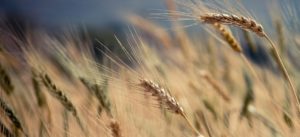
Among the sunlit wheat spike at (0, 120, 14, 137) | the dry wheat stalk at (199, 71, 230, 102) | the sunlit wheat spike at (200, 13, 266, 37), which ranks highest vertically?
the sunlit wheat spike at (200, 13, 266, 37)

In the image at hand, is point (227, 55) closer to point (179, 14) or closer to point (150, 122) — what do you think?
point (150, 122)

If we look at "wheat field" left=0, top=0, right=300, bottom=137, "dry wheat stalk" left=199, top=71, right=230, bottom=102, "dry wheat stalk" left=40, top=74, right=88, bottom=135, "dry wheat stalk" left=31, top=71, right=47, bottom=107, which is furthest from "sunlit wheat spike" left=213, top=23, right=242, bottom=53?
"dry wheat stalk" left=31, top=71, right=47, bottom=107

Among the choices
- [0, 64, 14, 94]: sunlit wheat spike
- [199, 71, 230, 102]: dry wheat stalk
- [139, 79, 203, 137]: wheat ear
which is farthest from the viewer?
[199, 71, 230, 102]: dry wheat stalk

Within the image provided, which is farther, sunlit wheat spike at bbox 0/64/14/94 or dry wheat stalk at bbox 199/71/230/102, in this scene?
dry wheat stalk at bbox 199/71/230/102

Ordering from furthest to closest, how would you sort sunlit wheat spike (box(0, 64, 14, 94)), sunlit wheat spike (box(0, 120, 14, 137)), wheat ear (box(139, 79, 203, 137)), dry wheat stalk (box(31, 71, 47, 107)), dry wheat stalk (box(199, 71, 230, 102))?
1. dry wheat stalk (box(199, 71, 230, 102))
2. dry wheat stalk (box(31, 71, 47, 107))
3. sunlit wheat spike (box(0, 64, 14, 94))
4. sunlit wheat spike (box(0, 120, 14, 137))
5. wheat ear (box(139, 79, 203, 137))

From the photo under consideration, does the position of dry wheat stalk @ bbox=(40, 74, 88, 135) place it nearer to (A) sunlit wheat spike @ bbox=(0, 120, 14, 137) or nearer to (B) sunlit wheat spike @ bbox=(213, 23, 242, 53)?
(A) sunlit wheat spike @ bbox=(0, 120, 14, 137)

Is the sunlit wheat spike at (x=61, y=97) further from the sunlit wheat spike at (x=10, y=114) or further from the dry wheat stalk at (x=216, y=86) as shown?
the dry wheat stalk at (x=216, y=86)

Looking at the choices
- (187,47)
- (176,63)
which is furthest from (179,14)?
(176,63)

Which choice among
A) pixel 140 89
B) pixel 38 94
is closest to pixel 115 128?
pixel 140 89

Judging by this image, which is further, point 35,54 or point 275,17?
point 275,17
